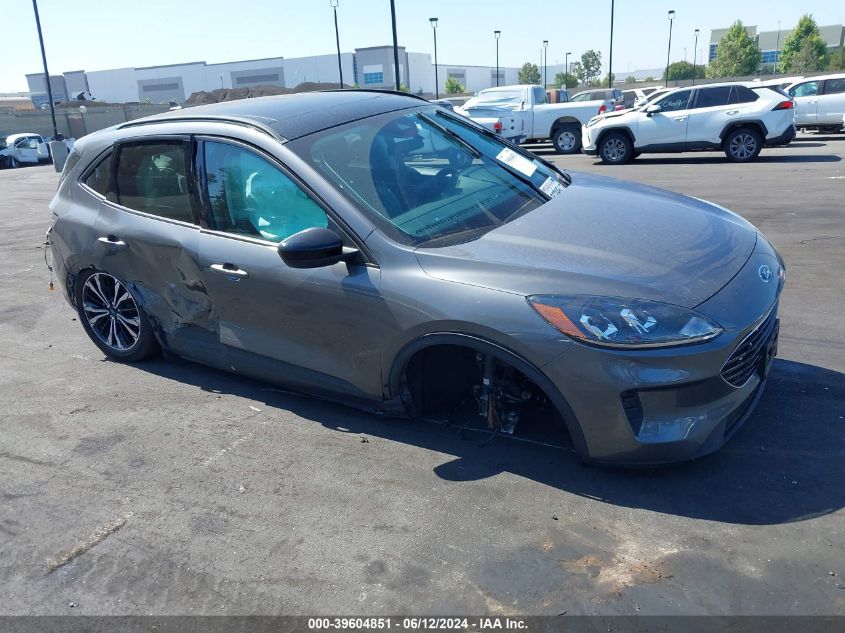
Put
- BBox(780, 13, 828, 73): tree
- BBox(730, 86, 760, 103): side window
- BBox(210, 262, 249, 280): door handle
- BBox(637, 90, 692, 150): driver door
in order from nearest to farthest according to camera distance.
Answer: BBox(210, 262, 249, 280): door handle
BBox(730, 86, 760, 103): side window
BBox(637, 90, 692, 150): driver door
BBox(780, 13, 828, 73): tree

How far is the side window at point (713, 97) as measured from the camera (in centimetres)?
1592

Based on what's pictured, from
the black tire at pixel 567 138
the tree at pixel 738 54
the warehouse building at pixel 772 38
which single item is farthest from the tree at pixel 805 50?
the black tire at pixel 567 138

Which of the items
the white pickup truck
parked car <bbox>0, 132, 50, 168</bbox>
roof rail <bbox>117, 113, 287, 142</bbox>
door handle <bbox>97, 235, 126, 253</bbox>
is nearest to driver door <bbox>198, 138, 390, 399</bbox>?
roof rail <bbox>117, 113, 287, 142</bbox>

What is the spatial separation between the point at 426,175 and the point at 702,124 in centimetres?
1386

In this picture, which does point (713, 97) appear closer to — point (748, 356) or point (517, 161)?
point (517, 161)

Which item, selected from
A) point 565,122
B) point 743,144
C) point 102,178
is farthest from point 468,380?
point 565,122

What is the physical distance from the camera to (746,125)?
15.6 metres

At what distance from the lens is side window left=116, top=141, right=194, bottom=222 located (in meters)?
4.38

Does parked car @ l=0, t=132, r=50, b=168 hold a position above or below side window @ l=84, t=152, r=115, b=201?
below

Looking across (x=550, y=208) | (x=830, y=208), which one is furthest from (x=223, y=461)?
(x=830, y=208)

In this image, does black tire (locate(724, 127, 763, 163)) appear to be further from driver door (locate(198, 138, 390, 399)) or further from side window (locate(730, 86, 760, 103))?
driver door (locate(198, 138, 390, 399))

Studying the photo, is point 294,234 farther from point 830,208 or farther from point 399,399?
point 830,208

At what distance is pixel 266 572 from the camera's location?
9.53ft

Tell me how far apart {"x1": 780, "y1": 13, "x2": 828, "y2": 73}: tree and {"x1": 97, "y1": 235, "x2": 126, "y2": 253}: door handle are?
7824cm
